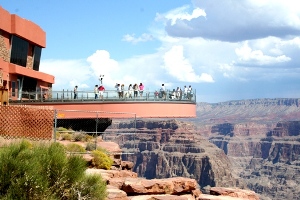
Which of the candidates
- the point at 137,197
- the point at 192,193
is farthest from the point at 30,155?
the point at 192,193

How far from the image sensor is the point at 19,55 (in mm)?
44188

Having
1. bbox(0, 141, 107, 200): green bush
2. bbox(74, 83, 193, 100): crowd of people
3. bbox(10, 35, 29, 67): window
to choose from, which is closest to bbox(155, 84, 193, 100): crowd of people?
bbox(74, 83, 193, 100): crowd of people

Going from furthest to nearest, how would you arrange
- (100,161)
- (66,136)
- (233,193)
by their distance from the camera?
(66,136), (100,161), (233,193)

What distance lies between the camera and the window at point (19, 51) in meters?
42.8

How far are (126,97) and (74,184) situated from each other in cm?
2448

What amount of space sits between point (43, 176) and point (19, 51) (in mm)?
33289

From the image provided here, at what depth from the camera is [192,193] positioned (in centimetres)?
2139

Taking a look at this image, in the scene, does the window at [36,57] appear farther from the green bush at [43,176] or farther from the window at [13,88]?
the green bush at [43,176]

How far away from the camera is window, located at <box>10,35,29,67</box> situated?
42844 millimetres

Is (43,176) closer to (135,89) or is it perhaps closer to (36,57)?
(135,89)

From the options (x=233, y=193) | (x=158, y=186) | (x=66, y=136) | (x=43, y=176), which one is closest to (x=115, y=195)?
(x=158, y=186)

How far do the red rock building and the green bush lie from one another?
81.7ft

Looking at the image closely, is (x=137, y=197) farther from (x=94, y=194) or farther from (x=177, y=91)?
(x=177, y=91)

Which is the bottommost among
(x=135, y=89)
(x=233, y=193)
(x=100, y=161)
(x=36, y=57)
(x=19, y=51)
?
(x=233, y=193)
